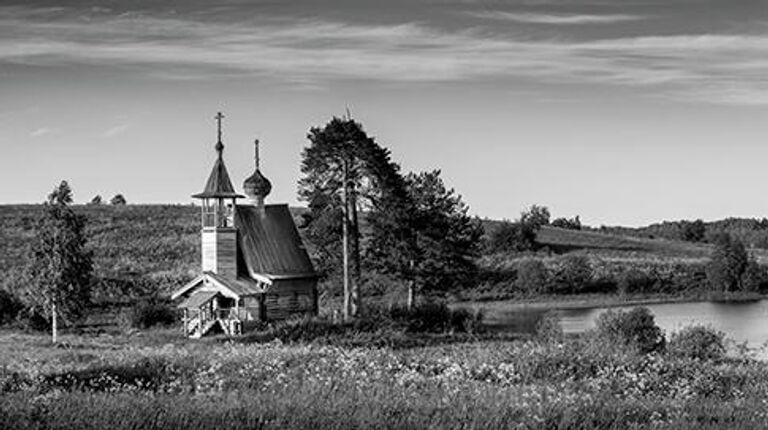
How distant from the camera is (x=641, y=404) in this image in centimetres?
1342

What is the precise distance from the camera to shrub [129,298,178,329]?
2003 inches

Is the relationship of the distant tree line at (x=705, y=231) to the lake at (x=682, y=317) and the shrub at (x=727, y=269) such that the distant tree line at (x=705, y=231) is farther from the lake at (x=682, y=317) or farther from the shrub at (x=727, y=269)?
the lake at (x=682, y=317)

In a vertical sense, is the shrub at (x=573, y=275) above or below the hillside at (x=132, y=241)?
below

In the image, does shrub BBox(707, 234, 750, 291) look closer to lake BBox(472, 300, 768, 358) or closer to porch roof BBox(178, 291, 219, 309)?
lake BBox(472, 300, 768, 358)

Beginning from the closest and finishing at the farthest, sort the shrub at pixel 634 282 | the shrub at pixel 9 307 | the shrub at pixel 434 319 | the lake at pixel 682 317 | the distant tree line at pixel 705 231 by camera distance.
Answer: the shrub at pixel 434 319
the lake at pixel 682 317
the shrub at pixel 9 307
the shrub at pixel 634 282
the distant tree line at pixel 705 231

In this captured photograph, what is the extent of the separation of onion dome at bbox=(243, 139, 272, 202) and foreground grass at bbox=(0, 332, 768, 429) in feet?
98.8

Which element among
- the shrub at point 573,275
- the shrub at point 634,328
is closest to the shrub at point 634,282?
the shrub at point 573,275

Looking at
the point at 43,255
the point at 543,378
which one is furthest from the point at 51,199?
the point at 543,378

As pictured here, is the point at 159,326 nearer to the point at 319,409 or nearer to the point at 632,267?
the point at 319,409

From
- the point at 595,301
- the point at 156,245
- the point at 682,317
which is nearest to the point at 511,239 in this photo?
the point at 595,301

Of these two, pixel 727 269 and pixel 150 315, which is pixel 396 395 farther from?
pixel 727 269

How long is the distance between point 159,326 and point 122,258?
2948 centimetres

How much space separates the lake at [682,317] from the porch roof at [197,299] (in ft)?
43.5

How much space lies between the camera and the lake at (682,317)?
49438mm
